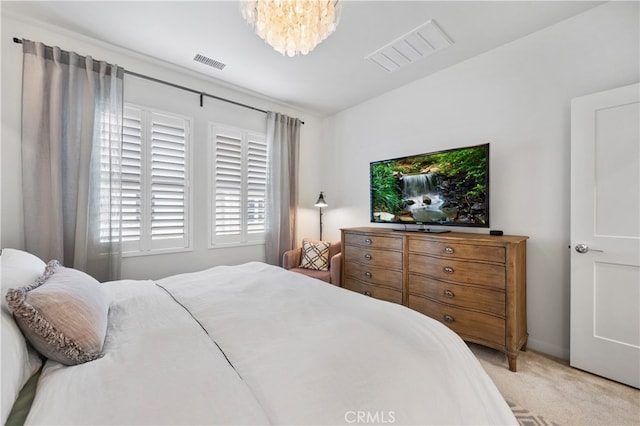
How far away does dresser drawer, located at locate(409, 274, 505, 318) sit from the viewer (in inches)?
80.0

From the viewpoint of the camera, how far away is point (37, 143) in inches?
81.9

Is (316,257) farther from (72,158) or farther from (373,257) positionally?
(72,158)

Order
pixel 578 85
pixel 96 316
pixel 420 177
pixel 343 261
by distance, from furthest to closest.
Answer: pixel 343 261
pixel 420 177
pixel 578 85
pixel 96 316

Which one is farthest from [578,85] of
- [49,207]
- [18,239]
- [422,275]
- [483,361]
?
[18,239]

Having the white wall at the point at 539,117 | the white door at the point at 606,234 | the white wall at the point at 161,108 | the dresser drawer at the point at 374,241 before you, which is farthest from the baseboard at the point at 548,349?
the white wall at the point at 161,108

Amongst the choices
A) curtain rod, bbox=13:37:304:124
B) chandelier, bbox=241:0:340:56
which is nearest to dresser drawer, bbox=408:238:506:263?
chandelier, bbox=241:0:340:56

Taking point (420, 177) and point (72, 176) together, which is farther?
point (420, 177)

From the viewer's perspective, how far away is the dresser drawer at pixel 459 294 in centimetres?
203

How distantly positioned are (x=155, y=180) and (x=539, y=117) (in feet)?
12.1

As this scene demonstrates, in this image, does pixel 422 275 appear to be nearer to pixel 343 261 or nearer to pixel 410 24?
pixel 343 261

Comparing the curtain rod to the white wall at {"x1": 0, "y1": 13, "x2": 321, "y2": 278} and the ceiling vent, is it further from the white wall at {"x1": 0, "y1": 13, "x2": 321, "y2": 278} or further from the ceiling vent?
the ceiling vent

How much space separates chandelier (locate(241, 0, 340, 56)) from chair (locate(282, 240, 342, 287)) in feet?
7.54

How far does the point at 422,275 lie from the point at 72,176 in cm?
322

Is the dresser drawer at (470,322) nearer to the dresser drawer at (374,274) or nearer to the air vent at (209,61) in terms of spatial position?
the dresser drawer at (374,274)
